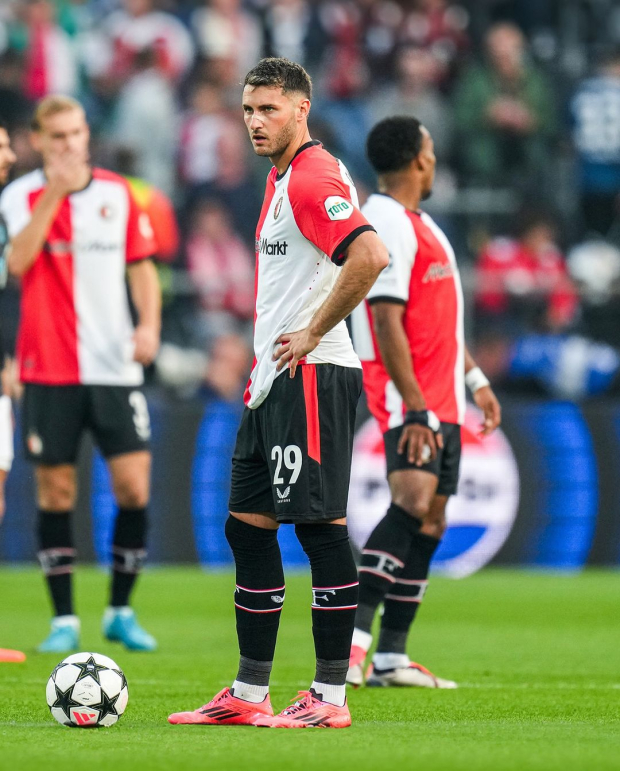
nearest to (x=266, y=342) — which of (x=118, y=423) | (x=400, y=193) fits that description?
(x=400, y=193)

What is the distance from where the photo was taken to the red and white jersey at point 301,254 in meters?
4.74

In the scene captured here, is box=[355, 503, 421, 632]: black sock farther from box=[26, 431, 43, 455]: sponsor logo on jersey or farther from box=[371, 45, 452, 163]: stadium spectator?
box=[371, 45, 452, 163]: stadium spectator

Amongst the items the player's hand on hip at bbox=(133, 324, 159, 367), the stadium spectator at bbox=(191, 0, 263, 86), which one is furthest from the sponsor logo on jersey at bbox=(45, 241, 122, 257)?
the stadium spectator at bbox=(191, 0, 263, 86)

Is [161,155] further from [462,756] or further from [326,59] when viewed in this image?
[462,756]

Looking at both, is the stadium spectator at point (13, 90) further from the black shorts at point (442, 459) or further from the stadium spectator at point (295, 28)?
the black shorts at point (442, 459)

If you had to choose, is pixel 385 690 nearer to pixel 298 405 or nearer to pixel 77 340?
pixel 298 405

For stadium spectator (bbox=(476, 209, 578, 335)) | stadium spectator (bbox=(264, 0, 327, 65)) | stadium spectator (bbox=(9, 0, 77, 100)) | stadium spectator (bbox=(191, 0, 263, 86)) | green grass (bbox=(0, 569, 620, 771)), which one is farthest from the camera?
stadium spectator (bbox=(264, 0, 327, 65))

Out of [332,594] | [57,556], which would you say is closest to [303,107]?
[332,594]

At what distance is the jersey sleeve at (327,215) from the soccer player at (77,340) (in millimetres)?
2651

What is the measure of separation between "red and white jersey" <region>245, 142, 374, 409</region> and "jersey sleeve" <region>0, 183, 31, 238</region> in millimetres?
2719

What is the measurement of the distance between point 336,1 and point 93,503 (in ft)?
24.0

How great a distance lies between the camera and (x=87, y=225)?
7410 millimetres

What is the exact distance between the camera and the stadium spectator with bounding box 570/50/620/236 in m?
Result: 14.4

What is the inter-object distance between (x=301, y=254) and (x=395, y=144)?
60.3 inches
